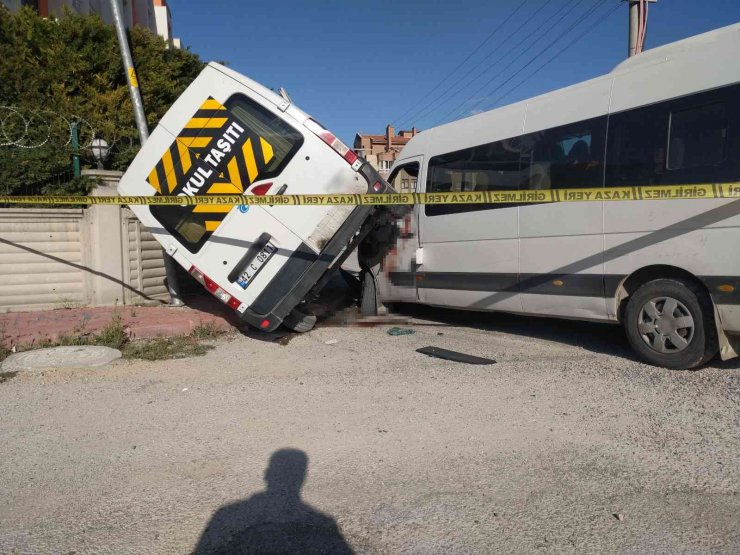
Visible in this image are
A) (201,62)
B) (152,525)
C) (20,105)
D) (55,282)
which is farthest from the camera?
(201,62)

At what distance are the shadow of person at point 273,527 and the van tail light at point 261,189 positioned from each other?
3.41 meters

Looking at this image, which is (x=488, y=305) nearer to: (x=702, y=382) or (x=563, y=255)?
(x=563, y=255)

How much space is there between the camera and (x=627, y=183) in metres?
5.15

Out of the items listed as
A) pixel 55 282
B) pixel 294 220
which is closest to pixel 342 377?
pixel 294 220

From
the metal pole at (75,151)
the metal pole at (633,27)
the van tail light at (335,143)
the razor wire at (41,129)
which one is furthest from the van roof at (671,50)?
the metal pole at (633,27)

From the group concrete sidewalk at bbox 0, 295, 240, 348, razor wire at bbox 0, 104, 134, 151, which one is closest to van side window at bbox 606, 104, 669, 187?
concrete sidewalk at bbox 0, 295, 240, 348

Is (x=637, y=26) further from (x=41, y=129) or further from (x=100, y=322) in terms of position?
(x=100, y=322)

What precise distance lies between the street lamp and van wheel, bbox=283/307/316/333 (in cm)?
412

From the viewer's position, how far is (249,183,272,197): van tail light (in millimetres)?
5984

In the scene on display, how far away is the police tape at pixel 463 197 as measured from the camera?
4500 millimetres

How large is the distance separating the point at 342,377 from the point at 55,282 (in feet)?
16.3

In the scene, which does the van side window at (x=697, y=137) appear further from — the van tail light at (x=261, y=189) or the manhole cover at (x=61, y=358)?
the manhole cover at (x=61, y=358)

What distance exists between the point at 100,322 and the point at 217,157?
2.64m

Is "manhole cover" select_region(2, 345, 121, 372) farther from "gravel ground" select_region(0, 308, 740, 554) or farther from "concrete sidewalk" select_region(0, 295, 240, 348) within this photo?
"concrete sidewalk" select_region(0, 295, 240, 348)
